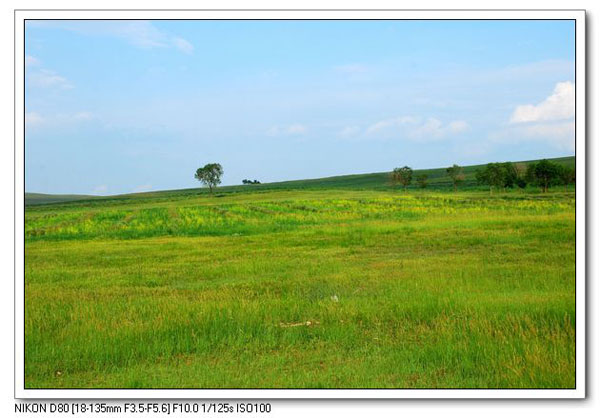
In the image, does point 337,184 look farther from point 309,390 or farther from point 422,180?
point 309,390

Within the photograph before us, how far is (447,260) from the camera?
7.76 metres

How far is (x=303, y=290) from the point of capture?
6980 mm

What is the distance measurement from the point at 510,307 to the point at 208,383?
323 cm

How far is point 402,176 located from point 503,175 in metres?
1.42

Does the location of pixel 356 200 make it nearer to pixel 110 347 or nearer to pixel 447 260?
pixel 447 260

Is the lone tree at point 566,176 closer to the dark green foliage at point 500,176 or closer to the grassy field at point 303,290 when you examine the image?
the grassy field at point 303,290

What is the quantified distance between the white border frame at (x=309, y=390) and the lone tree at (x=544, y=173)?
1157 mm

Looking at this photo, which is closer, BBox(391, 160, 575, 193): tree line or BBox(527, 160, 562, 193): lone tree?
BBox(527, 160, 562, 193): lone tree

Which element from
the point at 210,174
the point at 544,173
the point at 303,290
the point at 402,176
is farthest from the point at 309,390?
the point at 544,173

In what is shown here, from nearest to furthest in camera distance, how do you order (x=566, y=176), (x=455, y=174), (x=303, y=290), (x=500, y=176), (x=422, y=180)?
(x=566, y=176) → (x=303, y=290) → (x=455, y=174) → (x=422, y=180) → (x=500, y=176)

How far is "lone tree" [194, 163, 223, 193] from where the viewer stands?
7.27 metres

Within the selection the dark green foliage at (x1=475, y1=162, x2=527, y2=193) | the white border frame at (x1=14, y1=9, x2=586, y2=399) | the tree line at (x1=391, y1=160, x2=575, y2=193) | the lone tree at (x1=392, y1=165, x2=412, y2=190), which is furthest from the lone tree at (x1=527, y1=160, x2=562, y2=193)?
the lone tree at (x1=392, y1=165, x2=412, y2=190)

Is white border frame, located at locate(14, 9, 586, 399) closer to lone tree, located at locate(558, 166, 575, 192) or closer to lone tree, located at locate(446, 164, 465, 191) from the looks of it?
lone tree, located at locate(558, 166, 575, 192)

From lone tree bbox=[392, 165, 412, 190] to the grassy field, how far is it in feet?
1.80
